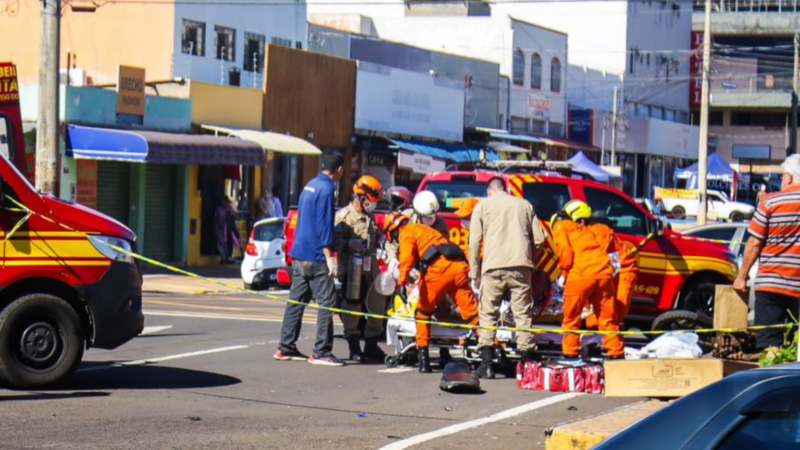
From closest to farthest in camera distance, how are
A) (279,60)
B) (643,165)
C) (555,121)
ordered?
1. (279,60)
2. (555,121)
3. (643,165)

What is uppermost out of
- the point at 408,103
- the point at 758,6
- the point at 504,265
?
the point at 758,6

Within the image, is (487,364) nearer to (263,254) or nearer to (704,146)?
(263,254)

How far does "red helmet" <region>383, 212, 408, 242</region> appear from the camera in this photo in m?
12.9

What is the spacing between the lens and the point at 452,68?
48.8 metres

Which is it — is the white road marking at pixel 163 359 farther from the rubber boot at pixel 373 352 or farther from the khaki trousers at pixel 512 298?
the khaki trousers at pixel 512 298

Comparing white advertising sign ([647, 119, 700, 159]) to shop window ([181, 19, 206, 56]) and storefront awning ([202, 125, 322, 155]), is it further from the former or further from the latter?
storefront awning ([202, 125, 322, 155])

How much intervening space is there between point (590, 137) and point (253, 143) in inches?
1326

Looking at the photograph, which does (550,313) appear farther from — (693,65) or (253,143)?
(693,65)

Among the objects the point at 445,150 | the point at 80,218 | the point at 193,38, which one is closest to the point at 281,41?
the point at 193,38

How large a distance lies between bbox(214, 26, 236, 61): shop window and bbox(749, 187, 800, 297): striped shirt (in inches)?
1077

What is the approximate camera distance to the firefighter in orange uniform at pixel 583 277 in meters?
12.4

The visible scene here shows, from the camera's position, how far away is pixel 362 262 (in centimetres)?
1331

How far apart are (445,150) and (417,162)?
3.39 meters

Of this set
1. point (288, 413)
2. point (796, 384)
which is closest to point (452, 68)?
point (288, 413)
